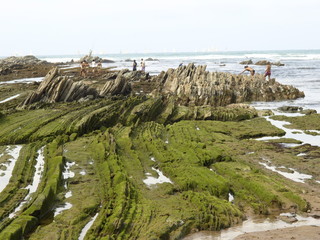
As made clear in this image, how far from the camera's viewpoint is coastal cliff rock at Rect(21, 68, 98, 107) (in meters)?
26.0

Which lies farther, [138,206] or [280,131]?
[280,131]

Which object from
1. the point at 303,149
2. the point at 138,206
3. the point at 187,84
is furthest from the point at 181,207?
the point at 187,84

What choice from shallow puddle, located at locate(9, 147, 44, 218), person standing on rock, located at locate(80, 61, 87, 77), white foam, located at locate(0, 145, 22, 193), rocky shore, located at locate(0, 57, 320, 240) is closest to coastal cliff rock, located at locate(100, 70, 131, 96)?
rocky shore, located at locate(0, 57, 320, 240)

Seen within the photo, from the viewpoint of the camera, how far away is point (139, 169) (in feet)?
44.4

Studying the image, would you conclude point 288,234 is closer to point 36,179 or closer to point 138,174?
point 138,174

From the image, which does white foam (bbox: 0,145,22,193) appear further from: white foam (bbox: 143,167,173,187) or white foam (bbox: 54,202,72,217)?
white foam (bbox: 143,167,173,187)

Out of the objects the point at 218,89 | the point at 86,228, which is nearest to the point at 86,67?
the point at 218,89

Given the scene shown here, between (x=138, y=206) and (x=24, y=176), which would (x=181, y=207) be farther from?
(x=24, y=176)

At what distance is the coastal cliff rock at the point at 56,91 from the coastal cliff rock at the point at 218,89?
704cm

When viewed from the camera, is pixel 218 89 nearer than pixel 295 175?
No

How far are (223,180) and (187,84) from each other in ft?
69.5

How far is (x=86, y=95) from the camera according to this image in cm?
2888

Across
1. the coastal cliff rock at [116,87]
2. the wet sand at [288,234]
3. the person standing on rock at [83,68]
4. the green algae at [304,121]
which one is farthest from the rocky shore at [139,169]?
the person standing on rock at [83,68]

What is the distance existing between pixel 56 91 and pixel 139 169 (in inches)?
615
